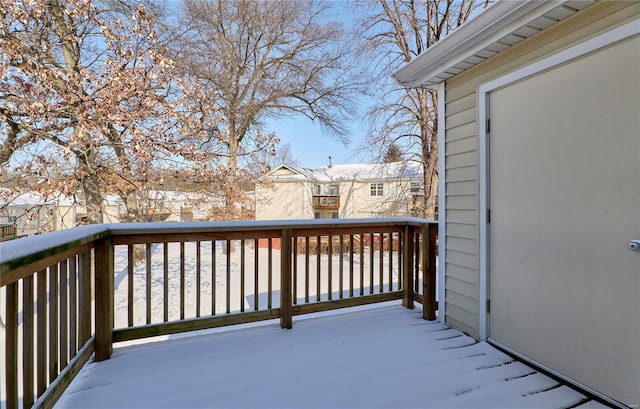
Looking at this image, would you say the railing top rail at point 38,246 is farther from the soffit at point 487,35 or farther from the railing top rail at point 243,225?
the soffit at point 487,35

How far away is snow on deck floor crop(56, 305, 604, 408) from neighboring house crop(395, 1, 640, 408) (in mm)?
252

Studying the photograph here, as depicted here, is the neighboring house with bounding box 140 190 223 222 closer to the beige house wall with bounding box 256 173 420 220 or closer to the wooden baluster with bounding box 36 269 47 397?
the wooden baluster with bounding box 36 269 47 397

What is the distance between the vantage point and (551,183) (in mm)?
1937

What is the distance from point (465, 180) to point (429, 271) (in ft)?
2.97

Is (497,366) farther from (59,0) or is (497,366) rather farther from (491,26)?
(59,0)

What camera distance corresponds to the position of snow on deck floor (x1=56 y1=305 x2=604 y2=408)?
5.52 feet

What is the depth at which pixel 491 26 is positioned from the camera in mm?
1979

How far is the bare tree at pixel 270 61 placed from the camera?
32.7 feet

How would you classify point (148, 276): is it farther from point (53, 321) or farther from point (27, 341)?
point (27, 341)

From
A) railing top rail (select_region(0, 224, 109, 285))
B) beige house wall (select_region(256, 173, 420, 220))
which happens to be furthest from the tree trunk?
railing top rail (select_region(0, 224, 109, 285))

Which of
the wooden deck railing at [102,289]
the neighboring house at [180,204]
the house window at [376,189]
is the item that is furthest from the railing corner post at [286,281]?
the house window at [376,189]

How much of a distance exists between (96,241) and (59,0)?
5.64m

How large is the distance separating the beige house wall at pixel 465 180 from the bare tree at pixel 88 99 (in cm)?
446

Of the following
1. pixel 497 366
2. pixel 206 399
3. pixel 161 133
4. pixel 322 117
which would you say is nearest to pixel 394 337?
pixel 497 366
